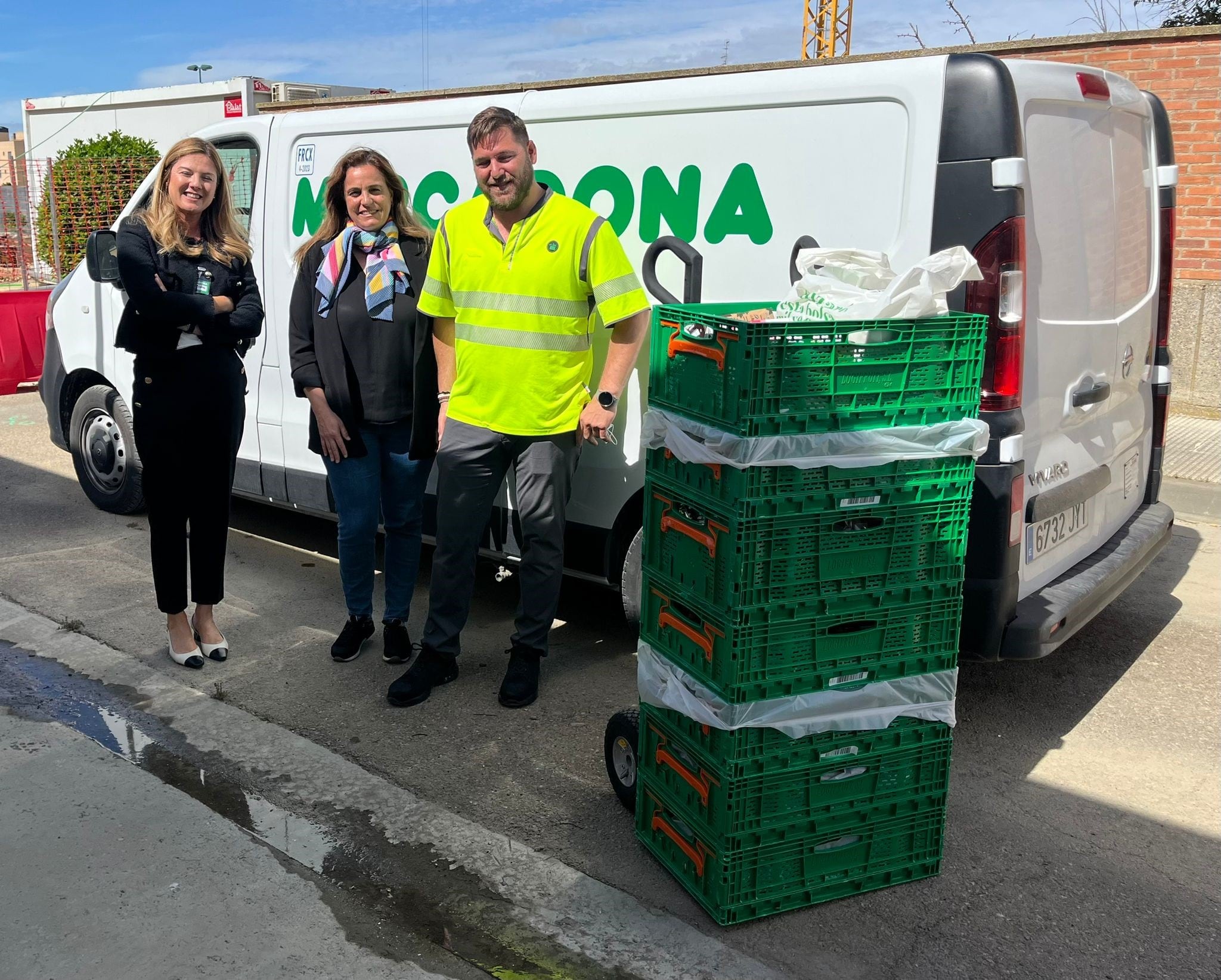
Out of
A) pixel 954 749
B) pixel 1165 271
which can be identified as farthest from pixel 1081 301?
pixel 954 749

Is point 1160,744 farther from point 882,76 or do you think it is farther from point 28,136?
point 28,136

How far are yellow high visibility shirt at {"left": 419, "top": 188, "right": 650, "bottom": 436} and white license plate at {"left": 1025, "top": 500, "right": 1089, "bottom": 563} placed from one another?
4.95 feet

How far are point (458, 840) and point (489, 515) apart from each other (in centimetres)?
131

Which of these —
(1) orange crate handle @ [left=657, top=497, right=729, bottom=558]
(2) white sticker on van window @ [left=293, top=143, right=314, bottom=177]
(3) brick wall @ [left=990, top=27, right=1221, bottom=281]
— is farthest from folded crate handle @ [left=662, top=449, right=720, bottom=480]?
(3) brick wall @ [left=990, top=27, right=1221, bottom=281]

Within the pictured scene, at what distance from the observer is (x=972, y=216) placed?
11.5 ft

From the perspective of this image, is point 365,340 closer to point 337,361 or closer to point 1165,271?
point 337,361

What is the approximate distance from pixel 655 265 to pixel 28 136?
88.7 ft

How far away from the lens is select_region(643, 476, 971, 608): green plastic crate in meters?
2.81

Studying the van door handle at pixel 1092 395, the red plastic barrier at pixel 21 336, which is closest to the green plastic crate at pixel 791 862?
the van door handle at pixel 1092 395

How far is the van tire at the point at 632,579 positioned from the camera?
4.48 meters

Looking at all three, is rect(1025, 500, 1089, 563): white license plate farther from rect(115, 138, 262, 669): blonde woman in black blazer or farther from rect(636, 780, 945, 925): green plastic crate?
rect(115, 138, 262, 669): blonde woman in black blazer

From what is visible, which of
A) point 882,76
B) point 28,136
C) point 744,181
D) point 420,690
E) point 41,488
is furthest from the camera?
point 28,136

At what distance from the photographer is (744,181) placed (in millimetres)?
4035

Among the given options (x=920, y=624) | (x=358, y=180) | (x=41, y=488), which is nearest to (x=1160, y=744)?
(x=920, y=624)
